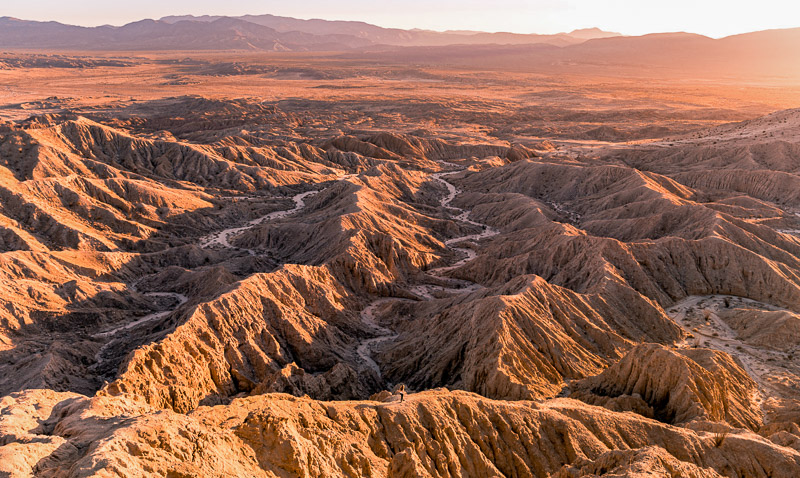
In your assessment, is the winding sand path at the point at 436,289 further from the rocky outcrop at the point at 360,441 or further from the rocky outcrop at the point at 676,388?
the rocky outcrop at the point at 360,441

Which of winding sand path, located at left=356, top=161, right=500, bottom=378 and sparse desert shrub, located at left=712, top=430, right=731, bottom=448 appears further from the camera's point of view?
winding sand path, located at left=356, top=161, right=500, bottom=378

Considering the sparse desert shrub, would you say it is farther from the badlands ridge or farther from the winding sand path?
the winding sand path

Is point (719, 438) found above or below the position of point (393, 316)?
above

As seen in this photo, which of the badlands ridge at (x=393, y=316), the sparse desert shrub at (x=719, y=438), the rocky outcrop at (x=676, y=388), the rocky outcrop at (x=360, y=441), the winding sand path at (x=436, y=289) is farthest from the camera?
the winding sand path at (x=436, y=289)

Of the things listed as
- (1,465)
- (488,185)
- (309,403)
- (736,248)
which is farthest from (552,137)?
(1,465)

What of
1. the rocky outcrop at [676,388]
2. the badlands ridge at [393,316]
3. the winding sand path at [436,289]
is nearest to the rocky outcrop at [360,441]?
the badlands ridge at [393,316]

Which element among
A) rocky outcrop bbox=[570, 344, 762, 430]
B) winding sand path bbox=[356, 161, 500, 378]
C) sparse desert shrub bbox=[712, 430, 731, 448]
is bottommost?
winding sand path bbox=[356, 161, 500, 378]

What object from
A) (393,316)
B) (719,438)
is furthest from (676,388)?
(393,316)

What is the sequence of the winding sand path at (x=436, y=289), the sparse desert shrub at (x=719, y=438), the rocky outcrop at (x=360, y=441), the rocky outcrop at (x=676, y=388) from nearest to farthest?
1. the rocky outcrop at (x=360, y=441)
2. the sparse desert shrub at (x=719, y=438)
3. the rocky outcrop at (x=676, y=388)
4. the winding sand path at (x=436, y=289)

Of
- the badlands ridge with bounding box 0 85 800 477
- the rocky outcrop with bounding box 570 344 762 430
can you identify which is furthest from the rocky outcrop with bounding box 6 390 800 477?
the rocky outcrop with bounding box 570 344 762 430

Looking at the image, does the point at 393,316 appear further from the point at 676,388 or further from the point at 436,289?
the point at 676,388

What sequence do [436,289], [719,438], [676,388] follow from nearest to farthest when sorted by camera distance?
[719,438] < [676,388] < [436,289]
